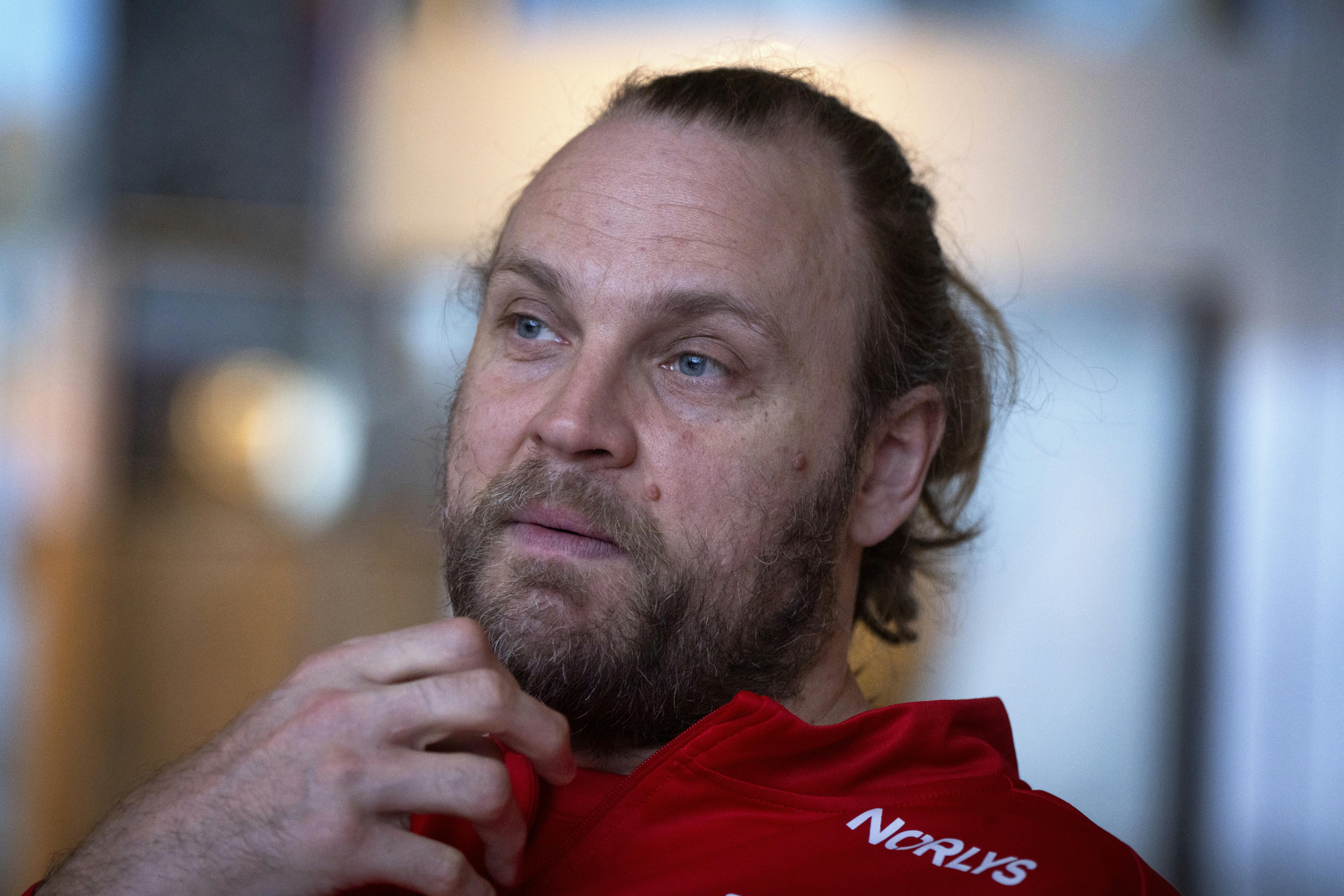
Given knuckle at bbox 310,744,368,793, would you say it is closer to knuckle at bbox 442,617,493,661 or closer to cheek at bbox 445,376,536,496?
knuckle at bbox 442,617,493,661

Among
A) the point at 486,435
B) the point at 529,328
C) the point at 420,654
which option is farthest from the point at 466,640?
the point at 529,328

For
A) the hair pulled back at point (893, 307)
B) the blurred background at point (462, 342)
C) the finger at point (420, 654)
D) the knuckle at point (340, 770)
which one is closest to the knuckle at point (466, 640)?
the finger at point (420, 654)

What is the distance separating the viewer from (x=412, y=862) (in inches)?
36.7

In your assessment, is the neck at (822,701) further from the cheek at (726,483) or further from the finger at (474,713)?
the finger at (474,713)

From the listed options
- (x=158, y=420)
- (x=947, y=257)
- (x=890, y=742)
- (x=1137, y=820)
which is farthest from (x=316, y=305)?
(x=890, y=742)

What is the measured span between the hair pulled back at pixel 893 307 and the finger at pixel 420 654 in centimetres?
69

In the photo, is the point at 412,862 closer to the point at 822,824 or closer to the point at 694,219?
the point at 822,824

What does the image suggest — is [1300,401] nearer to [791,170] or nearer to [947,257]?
[947,257]

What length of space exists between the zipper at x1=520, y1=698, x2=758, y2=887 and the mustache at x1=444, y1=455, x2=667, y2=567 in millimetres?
218

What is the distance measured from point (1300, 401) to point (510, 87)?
10.6 feet

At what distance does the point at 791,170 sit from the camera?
1.52m

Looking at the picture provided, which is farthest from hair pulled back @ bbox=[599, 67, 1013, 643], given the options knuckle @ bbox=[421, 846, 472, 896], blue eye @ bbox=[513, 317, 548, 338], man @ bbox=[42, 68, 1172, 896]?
knuckle @ bbox=[421, 846, 472, 896]

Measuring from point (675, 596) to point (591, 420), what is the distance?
0.70ft

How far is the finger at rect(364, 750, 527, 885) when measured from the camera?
3.04ft
